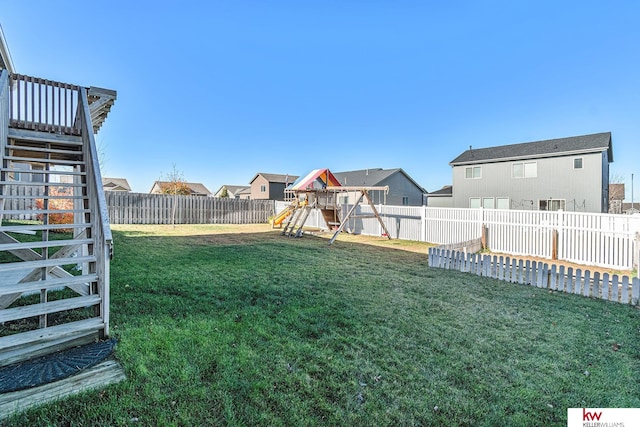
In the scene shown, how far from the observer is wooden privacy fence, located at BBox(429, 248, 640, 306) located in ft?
16.3

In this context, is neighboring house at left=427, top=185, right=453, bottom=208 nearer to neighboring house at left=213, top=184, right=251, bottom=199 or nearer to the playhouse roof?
the playhouse roof

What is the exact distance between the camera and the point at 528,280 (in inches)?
238

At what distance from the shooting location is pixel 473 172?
70.3 feet

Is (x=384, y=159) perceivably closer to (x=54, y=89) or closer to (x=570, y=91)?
(x=570, y=91)

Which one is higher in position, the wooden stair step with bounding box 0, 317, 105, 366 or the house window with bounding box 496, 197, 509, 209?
the house window with bounding box 496, 197, 509, 209

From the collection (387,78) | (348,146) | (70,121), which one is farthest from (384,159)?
(70,121)

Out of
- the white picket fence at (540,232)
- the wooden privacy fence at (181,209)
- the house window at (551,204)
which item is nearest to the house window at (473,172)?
the house window at (551,204)

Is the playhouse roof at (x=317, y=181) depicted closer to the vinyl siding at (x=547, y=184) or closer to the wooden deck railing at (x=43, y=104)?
the vinyl siding at (x=547, y=184)

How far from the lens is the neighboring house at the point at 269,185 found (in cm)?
3700

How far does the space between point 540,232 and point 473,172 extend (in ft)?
44.1

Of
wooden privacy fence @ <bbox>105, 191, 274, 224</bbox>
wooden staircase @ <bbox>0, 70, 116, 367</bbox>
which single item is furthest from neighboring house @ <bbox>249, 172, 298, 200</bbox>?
wooden staircase @ <bbox>0, 70, 116, 367</bbox>

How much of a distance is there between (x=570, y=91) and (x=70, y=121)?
2286 centimetres

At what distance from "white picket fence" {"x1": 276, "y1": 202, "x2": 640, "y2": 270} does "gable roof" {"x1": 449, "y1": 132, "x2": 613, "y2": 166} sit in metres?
11.1

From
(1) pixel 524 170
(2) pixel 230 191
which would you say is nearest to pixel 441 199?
(1) pixel 524 170
